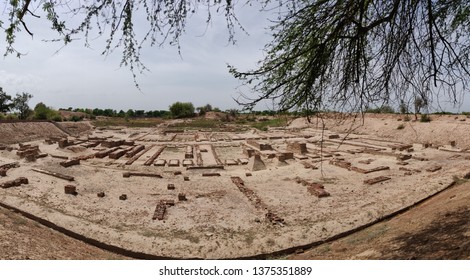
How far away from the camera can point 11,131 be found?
3188cm

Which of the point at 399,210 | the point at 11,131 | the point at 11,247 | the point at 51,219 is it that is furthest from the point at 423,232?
the point at 11,131

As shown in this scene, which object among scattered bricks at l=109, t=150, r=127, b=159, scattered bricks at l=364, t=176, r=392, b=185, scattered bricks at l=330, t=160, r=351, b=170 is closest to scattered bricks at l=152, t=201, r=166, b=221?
scattered bricks at l=364, t=176, r=392, b=185

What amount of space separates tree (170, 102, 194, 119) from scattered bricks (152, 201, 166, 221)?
71.2 m

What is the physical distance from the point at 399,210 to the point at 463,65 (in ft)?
19.8

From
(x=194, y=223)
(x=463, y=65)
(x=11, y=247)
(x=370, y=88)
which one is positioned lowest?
(x=194, y=223)

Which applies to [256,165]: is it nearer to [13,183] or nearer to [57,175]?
[57,175]

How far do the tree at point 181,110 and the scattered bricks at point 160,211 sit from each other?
71236mm

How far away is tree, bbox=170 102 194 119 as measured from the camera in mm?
81438

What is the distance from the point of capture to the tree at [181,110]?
81.4m

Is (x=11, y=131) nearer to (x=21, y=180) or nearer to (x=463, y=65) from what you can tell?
(x=21, y=180)

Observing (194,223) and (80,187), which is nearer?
(194,223)

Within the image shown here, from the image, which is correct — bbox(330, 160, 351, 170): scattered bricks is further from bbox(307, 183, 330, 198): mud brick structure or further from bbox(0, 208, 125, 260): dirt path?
bbox(0, 208, 125, 260): dirt path

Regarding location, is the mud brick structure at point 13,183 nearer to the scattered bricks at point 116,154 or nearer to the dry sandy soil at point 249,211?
the dry sandy soil at point 249,211

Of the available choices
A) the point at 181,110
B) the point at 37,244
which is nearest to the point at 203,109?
the point at 181,110
